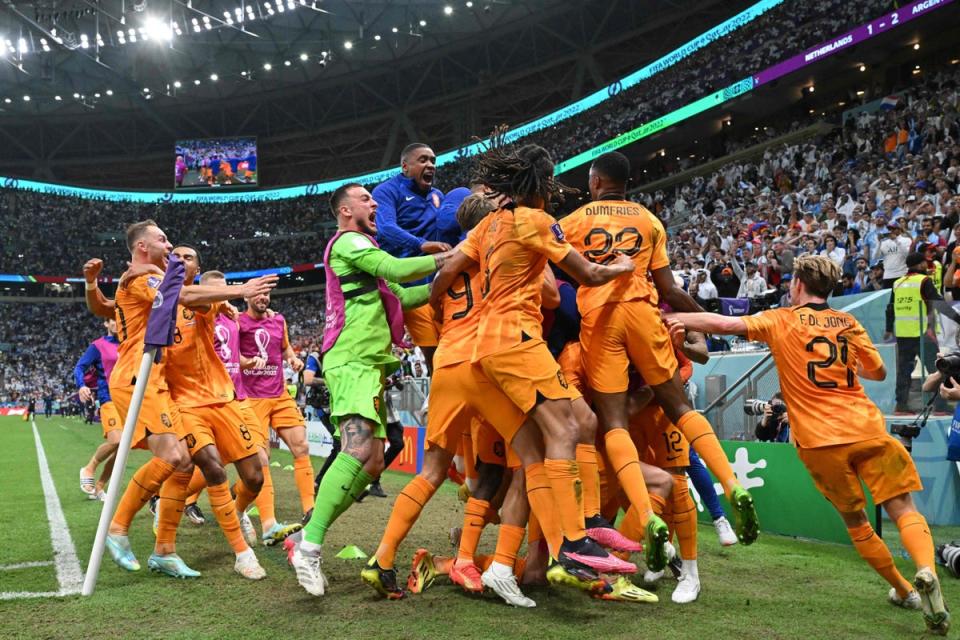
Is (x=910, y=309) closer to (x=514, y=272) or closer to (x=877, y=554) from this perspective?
(x=877, y=554)

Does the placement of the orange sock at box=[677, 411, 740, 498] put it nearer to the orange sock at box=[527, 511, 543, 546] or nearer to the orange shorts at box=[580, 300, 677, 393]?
the orange shorts at box=[580, 300, 677, 393]

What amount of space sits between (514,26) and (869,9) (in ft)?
65.4

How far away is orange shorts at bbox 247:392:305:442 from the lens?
787 centimetres

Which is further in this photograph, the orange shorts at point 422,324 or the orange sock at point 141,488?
the orange shorts at point 422,324

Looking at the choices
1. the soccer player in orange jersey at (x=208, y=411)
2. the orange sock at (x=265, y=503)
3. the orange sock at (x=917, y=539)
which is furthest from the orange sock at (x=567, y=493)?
the orange sock at (x=265, y=503)

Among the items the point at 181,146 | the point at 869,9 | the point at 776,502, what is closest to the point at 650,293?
the point at 776,502

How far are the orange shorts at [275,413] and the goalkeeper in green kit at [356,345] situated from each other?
3.34m

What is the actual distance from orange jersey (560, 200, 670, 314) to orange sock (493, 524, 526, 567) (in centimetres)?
144

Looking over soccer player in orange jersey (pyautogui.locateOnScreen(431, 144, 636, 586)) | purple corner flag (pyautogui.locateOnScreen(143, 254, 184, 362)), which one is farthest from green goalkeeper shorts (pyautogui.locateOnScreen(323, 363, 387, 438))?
purple corner flag (pyautogui.locateOnScreen(143, 254, 184, 362))

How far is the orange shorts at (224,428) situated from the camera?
564cm

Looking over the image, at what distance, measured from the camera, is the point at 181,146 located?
1984 inches

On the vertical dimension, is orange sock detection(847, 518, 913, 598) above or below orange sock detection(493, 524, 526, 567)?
below

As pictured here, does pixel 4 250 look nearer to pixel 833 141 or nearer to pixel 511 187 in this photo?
pixel 833 141

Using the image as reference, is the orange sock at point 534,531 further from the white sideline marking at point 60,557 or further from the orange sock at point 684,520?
the white sideline marking at point 60,557
